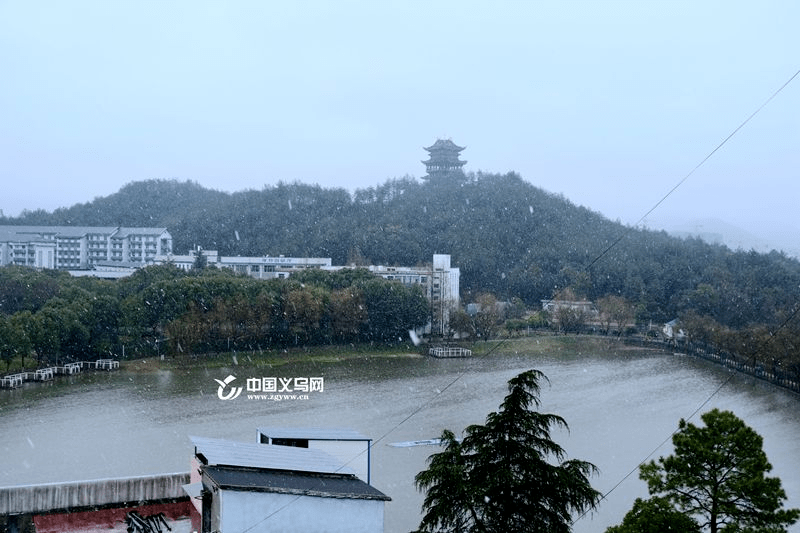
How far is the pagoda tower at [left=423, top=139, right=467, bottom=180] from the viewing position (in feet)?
104

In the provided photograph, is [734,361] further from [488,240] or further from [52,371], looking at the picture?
[488,240]

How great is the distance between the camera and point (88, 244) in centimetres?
2108

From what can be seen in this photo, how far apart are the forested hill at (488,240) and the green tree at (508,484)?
13.8 metres

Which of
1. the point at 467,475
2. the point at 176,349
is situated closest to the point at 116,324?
the point at 176,349

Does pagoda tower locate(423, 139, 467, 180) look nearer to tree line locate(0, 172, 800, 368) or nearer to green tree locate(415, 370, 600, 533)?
tree line locate(0, 172, 800, 368)

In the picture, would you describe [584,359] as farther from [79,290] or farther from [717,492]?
[717,492]

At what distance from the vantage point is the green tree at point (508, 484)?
2559 mm

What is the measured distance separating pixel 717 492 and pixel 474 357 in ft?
34.8

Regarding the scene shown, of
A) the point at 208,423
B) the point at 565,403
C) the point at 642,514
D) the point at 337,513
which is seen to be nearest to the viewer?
the point at 642,514

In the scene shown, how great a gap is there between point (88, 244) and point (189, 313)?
1061cm

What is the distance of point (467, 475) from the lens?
264 centimetres

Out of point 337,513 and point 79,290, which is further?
point 79,290

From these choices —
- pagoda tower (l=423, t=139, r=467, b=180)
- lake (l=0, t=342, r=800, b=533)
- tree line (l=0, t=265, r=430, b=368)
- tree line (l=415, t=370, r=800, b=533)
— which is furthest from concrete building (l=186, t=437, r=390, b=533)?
pagoda tower (l=423, t=139, r=467, b=180)

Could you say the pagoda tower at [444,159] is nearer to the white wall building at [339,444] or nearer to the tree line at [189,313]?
the tree line at [189,313]
